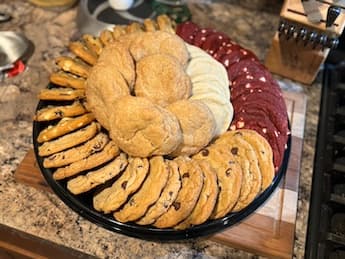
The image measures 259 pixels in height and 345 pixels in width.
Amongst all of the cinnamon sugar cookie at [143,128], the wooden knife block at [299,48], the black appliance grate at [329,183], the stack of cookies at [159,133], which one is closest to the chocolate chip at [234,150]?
the stack of cookies at [159,133]

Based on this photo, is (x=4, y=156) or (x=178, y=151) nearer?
(x=178, y=151)


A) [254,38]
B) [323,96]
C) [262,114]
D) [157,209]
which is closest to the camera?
[157,209]

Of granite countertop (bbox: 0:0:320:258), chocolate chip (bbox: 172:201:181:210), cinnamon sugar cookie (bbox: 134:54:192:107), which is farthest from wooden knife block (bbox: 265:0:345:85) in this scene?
chocolate chip (bbox: 172:201:181:210)

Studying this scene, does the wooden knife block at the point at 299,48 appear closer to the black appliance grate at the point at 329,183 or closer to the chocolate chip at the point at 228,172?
the black appliance grate at the point at 329,183

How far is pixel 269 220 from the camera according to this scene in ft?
2.87

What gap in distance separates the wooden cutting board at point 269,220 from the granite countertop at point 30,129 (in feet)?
0.06

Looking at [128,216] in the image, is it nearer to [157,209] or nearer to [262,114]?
[157,209]

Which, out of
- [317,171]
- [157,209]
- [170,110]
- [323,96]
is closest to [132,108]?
[170,110]

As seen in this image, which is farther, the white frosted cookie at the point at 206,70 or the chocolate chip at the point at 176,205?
the white frosted cookie at the point at 206,70

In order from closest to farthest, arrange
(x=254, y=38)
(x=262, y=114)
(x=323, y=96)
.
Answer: (x=262, y=114) → (x=323, y=96) → (x=254, y=38)

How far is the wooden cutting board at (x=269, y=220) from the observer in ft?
2.76

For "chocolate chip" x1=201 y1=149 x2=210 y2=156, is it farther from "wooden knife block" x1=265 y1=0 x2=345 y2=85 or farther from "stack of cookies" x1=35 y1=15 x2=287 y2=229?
"wooden knife block" x1=265 y1=0 x2=345 y2=85

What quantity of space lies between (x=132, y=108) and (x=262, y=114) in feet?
0.92

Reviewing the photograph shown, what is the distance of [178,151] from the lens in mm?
824
